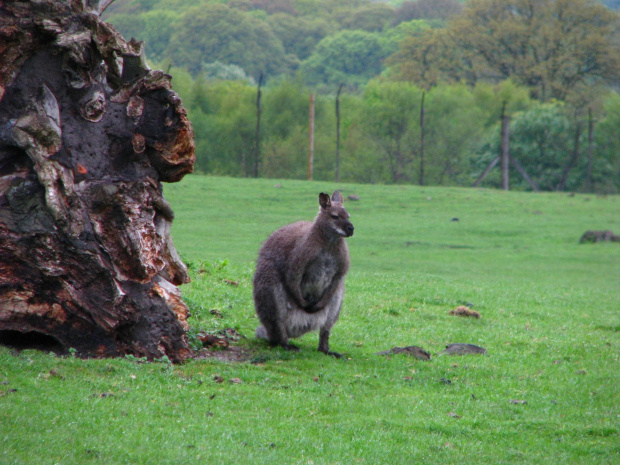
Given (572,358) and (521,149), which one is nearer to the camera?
(572,358)

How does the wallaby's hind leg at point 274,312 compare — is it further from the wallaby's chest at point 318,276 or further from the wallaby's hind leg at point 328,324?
the wallaby's hind leg at point 328,324

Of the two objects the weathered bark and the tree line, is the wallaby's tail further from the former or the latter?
the tree line

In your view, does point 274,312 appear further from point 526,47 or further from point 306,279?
point 526,47

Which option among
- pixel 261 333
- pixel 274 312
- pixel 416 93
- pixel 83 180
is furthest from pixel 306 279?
pixel 416 93

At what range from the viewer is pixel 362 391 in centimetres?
771

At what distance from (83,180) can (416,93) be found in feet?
139

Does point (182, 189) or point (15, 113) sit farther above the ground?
point (15, 113)

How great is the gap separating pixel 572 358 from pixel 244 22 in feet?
256

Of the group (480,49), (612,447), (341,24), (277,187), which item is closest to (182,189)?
(277,187)

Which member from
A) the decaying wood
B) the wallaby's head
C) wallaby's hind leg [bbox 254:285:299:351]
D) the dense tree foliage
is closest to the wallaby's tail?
wallaby's hind leg [bbox 254:285:299:351]

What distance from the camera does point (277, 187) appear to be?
3297cm

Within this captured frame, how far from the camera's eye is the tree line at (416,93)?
136 ft

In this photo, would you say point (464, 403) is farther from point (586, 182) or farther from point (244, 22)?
point (244, 22)

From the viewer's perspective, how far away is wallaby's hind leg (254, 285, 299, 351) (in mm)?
9000
